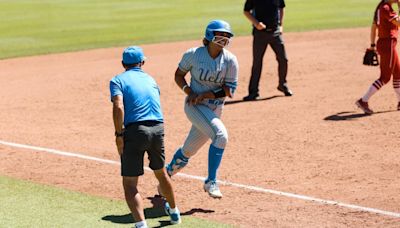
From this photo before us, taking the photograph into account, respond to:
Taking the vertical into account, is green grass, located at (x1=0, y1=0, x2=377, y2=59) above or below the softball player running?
→ below

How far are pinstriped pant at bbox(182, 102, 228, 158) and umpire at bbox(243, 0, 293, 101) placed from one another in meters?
6.30

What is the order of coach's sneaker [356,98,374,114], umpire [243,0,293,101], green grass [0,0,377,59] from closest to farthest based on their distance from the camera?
coach's sneaker [356,98,374,114], umpire [243,0,293,101], green grass [0,0,377,59]

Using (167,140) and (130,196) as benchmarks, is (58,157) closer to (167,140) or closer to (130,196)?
(167,140)

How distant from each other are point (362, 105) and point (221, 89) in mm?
5501

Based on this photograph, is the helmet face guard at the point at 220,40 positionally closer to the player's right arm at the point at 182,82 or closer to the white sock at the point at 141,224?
the player's right arm at the point at 182,82

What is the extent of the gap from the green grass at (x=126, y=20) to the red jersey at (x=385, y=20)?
9.95 m

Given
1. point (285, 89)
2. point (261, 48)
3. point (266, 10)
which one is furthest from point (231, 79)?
point (285, 89)

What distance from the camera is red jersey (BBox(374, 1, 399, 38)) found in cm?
1435

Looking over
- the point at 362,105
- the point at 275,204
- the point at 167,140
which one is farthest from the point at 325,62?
the point at 275,204

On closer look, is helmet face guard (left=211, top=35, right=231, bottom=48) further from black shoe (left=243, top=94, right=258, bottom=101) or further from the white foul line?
black shoe (left=243, top=94, right=258, bottom=101)

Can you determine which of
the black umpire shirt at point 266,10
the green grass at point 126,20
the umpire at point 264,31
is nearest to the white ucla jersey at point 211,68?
the umpire at point 264,31

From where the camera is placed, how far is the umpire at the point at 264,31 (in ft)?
53.7

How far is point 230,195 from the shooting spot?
1046cm

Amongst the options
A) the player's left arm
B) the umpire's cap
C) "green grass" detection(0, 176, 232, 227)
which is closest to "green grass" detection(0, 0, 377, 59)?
"green grass" detection(0, 176, 232, 227)
